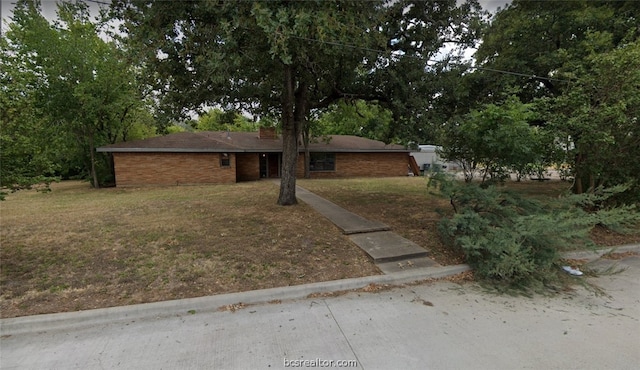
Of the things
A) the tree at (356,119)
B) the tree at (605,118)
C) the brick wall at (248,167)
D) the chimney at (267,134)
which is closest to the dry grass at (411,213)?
the tree at (356,119)

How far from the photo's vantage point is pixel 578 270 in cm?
437

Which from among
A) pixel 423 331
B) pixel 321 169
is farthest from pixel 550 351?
pixel 321 169

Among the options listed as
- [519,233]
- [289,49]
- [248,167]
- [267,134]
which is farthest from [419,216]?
[267,134]

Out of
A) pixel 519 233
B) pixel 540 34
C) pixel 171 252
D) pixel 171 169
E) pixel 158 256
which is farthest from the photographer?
pixel 171 169

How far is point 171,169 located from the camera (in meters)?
16.2

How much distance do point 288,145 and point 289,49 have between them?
3.87 m

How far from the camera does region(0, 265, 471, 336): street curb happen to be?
10.0ft

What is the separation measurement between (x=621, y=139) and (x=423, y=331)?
19.6 feet

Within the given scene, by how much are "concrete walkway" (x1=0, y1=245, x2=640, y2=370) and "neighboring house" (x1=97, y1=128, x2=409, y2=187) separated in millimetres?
14108

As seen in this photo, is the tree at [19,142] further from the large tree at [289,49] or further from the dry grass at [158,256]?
the large tree at [289,49]

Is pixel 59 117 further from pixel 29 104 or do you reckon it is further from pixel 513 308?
pixel 513 308

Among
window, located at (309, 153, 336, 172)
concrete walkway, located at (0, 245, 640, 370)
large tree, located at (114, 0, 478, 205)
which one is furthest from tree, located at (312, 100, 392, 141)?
concrete walkway, located at (0, 245, 640, 370)

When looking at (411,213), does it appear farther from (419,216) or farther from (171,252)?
(171,252)

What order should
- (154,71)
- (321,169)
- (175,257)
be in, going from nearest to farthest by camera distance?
(175,257) < (154,71) < (321,169)
